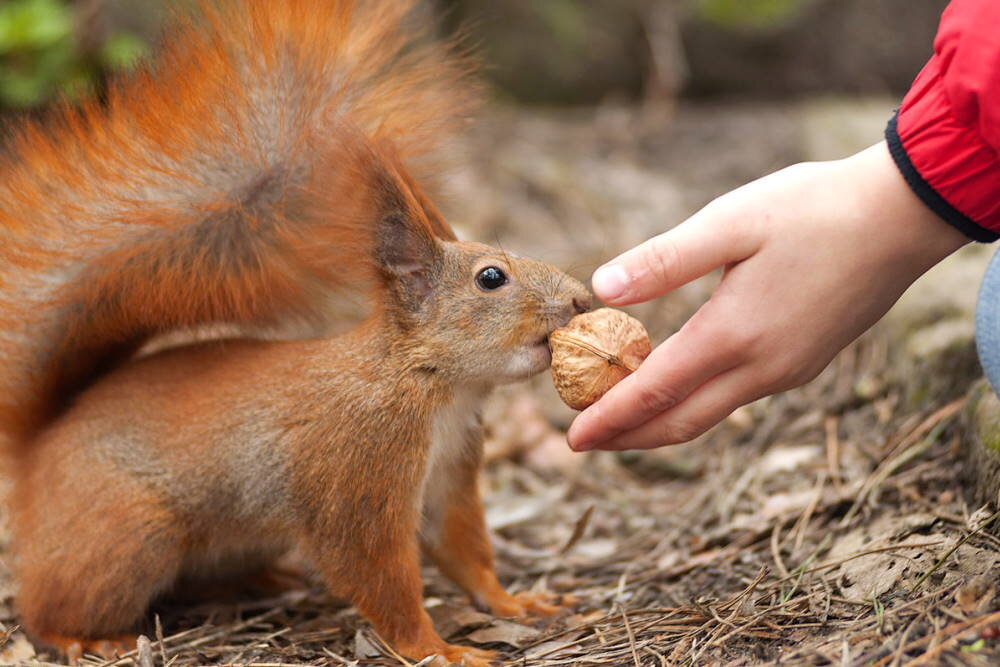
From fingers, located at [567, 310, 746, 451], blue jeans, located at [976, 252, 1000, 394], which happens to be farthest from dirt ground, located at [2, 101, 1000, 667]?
fingers, located at [567, 310, 746, 451]

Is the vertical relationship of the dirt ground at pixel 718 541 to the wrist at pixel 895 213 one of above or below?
below

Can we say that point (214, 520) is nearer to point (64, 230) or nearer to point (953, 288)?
point (64, 230)

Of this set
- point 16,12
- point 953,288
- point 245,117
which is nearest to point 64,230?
point 245,117

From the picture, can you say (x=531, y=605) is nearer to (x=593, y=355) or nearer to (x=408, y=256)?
(x=593, y=355)

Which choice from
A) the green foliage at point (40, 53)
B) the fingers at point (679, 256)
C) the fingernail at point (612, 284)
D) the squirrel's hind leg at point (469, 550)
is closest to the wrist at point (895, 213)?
the fingers at point (679, 256)

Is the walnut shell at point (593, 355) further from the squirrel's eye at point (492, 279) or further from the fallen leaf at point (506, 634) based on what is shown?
the fallen leaf at point (506, 634)

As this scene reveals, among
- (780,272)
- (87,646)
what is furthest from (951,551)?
(87,646)
